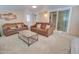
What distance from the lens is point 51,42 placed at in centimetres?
196

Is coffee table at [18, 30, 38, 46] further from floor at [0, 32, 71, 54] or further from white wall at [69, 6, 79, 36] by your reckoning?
white wall at [69, 6, 79, 36]

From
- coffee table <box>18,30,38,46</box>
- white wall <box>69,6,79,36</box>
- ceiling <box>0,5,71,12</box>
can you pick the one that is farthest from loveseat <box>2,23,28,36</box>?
white wall <box>69,6,79,36</box>

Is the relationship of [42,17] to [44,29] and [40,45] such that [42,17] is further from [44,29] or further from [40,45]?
[40,45]

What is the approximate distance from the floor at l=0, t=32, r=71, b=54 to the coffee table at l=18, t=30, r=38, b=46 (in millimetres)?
52

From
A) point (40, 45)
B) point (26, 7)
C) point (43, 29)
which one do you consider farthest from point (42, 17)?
point (40, 45)

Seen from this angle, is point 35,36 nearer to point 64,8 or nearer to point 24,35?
point 24,35

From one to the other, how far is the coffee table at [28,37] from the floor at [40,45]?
5 cm

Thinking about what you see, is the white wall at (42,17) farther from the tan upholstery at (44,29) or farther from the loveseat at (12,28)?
the loveseat at (12,28)

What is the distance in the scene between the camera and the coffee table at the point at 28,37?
190 cm

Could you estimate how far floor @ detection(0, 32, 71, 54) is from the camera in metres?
1.92

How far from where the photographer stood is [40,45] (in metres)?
1.95

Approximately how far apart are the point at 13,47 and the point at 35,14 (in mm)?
686

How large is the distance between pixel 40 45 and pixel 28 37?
10.0 inches
